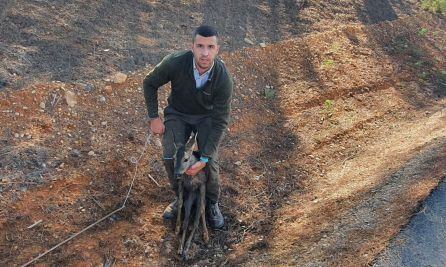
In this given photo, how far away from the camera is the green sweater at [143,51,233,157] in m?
4.20

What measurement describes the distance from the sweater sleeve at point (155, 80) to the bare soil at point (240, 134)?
1.33 m

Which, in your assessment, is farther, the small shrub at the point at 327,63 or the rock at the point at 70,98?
the small shrub at the point at 327,63

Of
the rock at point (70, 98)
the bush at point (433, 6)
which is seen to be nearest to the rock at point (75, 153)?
the rock at point (70, 98)

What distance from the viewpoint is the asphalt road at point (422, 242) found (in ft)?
13.8

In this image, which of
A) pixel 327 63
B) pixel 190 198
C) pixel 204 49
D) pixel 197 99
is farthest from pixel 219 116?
pixel 327 63

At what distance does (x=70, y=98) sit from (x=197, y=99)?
2.54 metres

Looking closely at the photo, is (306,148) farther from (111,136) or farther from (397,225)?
(111,136)

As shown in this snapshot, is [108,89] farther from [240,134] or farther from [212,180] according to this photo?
[212,180]

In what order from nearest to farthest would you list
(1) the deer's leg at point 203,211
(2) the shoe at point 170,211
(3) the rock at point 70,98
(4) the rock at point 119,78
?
(1) the deer's leg at point 203,211
(2) the shoe at point 170,211
(3) the rock at point 70,98
(4) the rock at point 119,78

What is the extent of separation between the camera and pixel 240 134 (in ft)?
22.4

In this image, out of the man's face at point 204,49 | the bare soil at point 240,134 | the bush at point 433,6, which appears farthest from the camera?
the bush at point 433,6

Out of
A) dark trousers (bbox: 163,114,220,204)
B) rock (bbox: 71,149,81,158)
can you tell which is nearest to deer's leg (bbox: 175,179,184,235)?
dark trousers (bbox: 163,114,220,204)

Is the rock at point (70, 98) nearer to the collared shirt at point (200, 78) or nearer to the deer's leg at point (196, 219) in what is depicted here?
the deer's leg at point (196, 219)

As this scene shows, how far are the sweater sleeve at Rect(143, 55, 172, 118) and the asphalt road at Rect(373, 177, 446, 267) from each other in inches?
101
